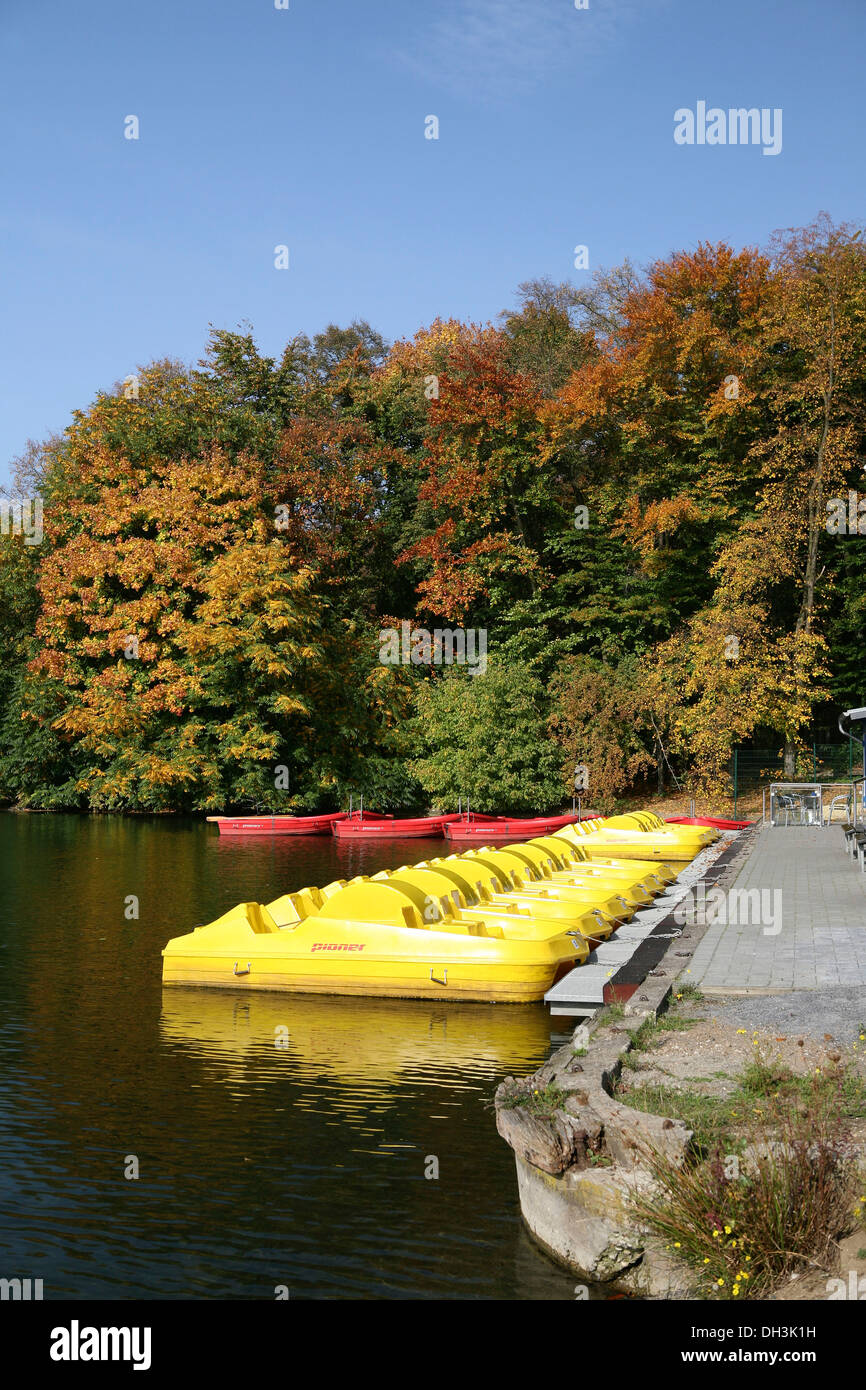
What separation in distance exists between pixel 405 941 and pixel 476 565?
104 feet

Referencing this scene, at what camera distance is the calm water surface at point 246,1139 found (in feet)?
22.3

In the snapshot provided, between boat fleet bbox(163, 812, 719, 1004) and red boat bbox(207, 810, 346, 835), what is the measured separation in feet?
67.0

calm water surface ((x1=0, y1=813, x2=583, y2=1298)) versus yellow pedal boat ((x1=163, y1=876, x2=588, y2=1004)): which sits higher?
yellow pedal boat ((x1=163, y1=876, x2=588, y2=1004))

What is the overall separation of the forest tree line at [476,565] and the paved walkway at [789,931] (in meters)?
18.2

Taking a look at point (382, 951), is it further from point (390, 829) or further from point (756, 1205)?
point (390, 829)

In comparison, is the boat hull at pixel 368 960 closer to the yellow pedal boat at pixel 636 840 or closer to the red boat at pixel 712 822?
the yellow pedal boat at pixel 636 840

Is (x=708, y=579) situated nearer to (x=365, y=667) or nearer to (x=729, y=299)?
(x=729, y=299)

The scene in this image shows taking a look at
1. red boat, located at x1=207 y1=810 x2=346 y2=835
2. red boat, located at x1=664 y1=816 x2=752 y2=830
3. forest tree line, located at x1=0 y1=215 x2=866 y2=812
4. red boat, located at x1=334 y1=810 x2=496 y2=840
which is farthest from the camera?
forest tree line, located at x1=0 y1=215 x2=866 y2=812

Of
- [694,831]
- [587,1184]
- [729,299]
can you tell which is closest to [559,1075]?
[587,1184]

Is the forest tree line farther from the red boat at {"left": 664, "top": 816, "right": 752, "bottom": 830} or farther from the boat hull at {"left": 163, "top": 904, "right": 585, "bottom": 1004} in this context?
the boat hull at {"left": 163, "top": 904, "right": 585, "bottom": 1004}

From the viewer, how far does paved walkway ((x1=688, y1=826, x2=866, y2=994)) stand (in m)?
10.6

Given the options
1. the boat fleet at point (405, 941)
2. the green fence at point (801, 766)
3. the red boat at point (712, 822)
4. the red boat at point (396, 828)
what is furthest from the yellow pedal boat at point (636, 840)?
the boat fleet at point (405, 941)

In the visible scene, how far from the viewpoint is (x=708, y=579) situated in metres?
42.1

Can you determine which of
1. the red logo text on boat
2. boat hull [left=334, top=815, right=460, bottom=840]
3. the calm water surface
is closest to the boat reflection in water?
the calm water surface
